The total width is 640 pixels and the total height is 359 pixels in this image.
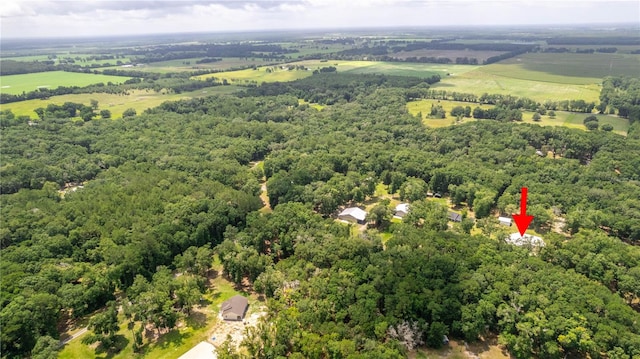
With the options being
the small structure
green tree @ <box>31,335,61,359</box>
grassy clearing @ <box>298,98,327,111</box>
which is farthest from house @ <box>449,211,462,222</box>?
grassy clearing @ <box>298,98,327,111</box>

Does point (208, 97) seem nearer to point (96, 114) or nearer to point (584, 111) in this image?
point (96, 114)

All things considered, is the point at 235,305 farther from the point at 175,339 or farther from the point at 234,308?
the point at 175,339

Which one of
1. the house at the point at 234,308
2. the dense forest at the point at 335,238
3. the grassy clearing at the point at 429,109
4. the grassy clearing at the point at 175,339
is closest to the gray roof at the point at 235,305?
the house at the point at 234,308

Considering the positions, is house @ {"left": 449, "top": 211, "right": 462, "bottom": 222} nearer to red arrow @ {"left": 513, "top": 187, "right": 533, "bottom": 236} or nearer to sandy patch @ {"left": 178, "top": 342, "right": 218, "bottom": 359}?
red arrow @ {"left": 513, "top": 187, "right": 533, "bottom": 236}

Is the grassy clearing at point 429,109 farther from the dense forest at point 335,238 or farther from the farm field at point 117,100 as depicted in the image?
the farm field at point 117,100

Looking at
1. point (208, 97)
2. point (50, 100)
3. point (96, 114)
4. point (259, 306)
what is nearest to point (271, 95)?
point (208, 97)
